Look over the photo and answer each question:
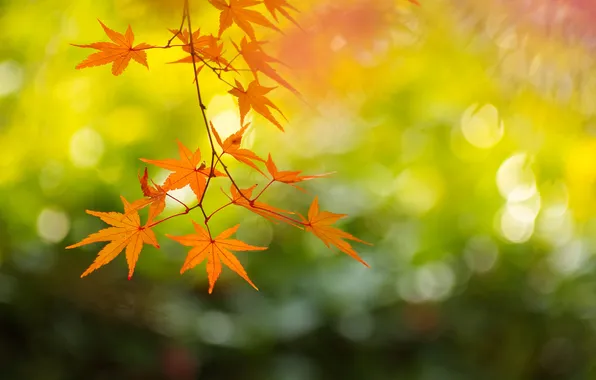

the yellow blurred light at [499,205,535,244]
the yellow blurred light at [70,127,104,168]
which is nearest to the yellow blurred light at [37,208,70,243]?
the yellow blurred light at [70,127,104,168]

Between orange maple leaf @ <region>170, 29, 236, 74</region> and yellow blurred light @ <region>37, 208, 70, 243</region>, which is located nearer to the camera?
orange maple leaf @ <region>170, 29, 236, 74</region>

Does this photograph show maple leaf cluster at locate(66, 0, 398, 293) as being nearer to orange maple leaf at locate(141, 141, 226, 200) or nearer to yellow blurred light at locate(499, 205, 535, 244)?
orange maple leaf at locate(141, 141, 226, 200)

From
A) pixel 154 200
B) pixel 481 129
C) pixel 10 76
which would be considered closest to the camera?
pixel 154 200

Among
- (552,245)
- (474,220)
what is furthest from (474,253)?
(552,245)

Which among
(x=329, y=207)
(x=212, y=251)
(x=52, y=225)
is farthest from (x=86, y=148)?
(x=212, y=251)

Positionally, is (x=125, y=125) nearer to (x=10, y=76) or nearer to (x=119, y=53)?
(x=10, y=76)

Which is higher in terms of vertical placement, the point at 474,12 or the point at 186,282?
the point at 474,12

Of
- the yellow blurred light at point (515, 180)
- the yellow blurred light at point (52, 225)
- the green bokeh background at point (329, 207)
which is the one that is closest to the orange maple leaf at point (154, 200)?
the green bokeh background at point (329, 207)

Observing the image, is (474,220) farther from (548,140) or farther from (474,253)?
(548,140)
